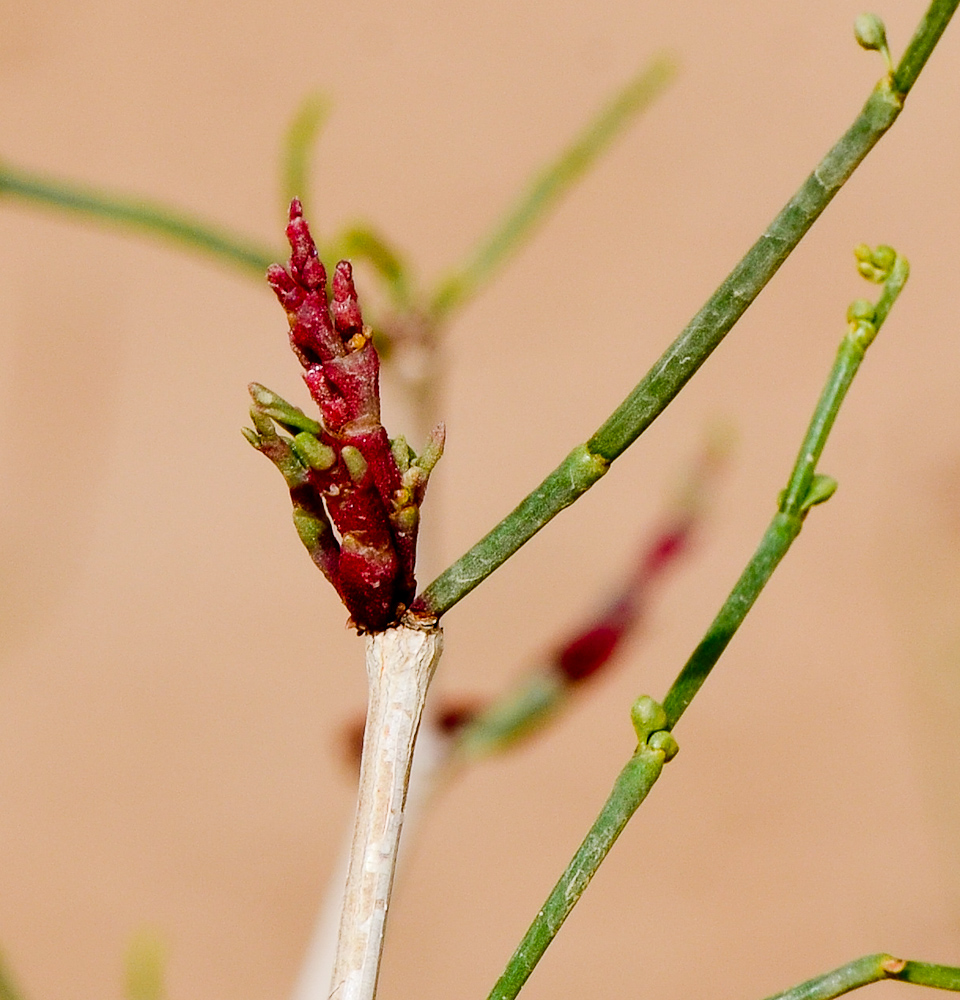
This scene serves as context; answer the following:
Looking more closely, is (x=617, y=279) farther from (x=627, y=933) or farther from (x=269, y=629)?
(x=627, y=933)

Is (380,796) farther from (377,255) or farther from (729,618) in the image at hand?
(377,255)

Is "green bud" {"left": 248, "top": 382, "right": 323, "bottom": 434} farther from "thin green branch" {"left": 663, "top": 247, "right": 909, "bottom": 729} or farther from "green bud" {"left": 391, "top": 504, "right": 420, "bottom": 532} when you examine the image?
"thin green branch" {"left": 663, "top": 247, "right": 909, "bottom": 729}

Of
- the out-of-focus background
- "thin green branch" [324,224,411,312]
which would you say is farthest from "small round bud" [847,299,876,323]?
the out-of-focus background

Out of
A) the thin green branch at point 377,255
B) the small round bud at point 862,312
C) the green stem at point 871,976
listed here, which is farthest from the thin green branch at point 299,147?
the green stem at point 871,976

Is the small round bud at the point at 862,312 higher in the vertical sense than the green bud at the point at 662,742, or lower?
higher

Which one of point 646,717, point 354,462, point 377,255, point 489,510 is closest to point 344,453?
point 354,462

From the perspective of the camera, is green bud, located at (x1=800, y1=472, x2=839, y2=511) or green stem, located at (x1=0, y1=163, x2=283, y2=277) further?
green stem, located at (x1=0, y1=163, x2=283, y2=277)

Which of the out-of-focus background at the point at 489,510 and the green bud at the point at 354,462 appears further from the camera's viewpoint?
the out-of-focus background at the point at 489,510

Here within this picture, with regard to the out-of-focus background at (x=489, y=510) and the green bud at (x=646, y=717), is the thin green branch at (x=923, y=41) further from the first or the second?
the out-of-focus background at (x=489, y=510)
